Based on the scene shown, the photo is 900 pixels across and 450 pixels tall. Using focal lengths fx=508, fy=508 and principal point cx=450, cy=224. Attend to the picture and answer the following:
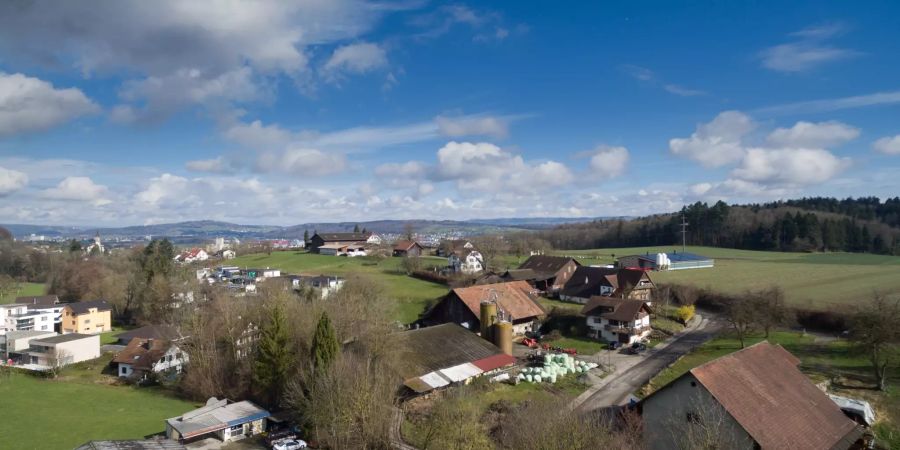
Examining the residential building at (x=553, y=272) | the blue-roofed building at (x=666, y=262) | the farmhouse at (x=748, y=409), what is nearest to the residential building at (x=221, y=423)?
the farmhouse at (x=748, y=409)

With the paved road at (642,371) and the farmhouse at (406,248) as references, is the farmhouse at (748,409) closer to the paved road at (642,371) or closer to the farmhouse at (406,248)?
the paved road at (642,371)

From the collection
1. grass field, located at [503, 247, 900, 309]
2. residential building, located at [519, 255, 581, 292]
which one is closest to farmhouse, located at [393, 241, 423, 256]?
grass field, located at [503, 247, 900, 309]

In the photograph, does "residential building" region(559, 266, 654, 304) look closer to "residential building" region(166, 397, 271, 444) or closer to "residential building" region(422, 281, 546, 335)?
"residential building" region(422, 281, 546, 335)

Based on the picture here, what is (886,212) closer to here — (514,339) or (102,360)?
(514,339)

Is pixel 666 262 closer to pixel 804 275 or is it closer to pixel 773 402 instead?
pixel 804 275

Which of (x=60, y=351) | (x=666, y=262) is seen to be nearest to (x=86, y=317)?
(x=60, y=351)

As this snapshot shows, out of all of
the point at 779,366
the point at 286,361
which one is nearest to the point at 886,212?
the point at 779,366
